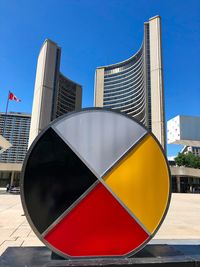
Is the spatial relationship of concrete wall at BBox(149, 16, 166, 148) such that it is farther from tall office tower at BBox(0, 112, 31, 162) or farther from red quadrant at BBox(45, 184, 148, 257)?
red quadrant at BBox(45, 184, 148, 257)

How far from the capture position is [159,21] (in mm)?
76500

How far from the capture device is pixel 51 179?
3.70 metres

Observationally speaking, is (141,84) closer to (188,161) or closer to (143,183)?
(188,161)

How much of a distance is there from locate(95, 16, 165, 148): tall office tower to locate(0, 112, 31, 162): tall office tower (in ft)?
135

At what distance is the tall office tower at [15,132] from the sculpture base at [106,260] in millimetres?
103364

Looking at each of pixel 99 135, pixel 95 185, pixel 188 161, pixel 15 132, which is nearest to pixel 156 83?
pixel 188 161

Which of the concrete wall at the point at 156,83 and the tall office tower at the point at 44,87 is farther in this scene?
the tall office tower at the point at 44,87

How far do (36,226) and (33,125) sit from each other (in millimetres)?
76134

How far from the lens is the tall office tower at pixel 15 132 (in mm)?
104269

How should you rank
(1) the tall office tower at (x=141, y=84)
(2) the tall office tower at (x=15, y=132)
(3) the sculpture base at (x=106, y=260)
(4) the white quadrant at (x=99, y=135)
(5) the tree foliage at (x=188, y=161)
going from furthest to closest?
(2) the tall office tower at (x=15, y=132)
(5) the tree foliage at (x=188, y=161)
(1) the tall office tower at (x=141, y=84)
(4) the white quadrant at (x=99, y=135)
(3) the sculpture base at (x=106, y=260)

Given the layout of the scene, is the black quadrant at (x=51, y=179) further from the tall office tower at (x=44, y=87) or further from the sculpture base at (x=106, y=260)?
the tall office tower at (x=44, y=87)

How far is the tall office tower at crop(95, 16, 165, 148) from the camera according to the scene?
7194cm

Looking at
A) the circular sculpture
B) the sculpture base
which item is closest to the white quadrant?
the circular sculpture

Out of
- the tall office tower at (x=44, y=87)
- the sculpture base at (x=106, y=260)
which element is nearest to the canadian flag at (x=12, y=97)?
the tall office tower at (x=44, y=87)
